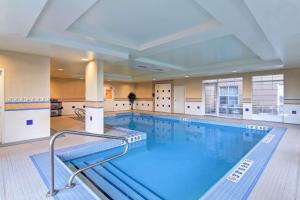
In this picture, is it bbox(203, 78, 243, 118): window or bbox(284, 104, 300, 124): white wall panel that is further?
bbox(203, 78, 243, 118): window

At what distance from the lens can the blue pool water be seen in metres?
2.49

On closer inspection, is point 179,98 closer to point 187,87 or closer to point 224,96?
point 187,87

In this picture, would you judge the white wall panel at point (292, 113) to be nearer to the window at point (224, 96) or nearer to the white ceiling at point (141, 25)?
the window at point (224, 96)

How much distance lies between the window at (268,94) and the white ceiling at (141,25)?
3426 mm

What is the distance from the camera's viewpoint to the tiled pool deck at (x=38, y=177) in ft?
6.24

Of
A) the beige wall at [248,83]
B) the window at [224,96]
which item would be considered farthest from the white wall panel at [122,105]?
the window at [224,96]

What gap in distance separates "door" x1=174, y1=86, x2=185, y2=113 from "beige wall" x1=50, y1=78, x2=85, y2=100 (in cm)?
613

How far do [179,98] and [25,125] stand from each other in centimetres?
814

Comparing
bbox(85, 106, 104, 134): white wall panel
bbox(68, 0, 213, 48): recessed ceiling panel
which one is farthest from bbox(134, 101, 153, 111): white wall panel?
bbox(68, 0, 213, 48): recessed ceiling panel

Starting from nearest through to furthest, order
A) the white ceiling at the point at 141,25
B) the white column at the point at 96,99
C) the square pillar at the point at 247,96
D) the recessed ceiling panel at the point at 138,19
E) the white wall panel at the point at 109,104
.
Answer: the white ceiling at the point at 141,25, the recessed ceiling panel at the point at 138,19, the white column at the point at 96,99, the square pillar at the point at 247,96, the white wall panel at the point at 109,104

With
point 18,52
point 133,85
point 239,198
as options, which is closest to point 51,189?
point 239,198

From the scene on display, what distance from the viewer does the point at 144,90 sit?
41.2 ft

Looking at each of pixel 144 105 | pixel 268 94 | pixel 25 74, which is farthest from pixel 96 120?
pixel 144 105

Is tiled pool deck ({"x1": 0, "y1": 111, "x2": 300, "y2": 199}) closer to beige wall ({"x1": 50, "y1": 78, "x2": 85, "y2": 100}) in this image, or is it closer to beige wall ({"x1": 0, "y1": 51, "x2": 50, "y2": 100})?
beige wall ({"x1": 0, "y1": 51, "x2": 50, "y2": 100})
